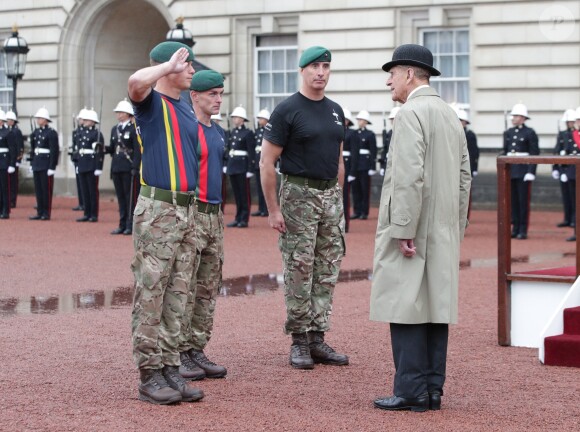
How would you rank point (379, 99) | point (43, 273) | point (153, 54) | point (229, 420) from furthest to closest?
point (379, 99) < point (43, 273) < point (153, 54) < point (229, 420)

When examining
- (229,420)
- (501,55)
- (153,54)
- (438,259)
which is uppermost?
(501,55)

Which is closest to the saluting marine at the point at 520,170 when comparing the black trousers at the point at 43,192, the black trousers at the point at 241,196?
the black trousers at the point at 241,196

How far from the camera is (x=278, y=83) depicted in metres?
26.4

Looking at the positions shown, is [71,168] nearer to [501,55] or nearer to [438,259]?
[501,55]

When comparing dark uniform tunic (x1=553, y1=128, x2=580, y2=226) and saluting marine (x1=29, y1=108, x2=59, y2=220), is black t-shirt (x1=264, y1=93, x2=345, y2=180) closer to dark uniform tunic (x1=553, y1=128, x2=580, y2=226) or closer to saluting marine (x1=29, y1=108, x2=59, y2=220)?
dark uniform tunic (x1=553, y1=128, x2=580, y2=226)

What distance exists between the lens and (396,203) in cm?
659

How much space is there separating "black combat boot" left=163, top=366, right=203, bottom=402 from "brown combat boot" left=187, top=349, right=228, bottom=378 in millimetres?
537

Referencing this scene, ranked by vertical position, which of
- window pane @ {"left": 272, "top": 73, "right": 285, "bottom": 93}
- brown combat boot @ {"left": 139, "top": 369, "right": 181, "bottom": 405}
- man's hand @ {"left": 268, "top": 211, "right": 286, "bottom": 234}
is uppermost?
window pane @ {"left": 272, "top": 73, "right": 285, "bottom": 93}

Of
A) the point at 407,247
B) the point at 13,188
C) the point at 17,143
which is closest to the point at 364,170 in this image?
the point at 17,143

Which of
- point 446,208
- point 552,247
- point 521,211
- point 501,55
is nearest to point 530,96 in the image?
point 501,55

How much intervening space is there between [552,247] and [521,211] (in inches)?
70.0

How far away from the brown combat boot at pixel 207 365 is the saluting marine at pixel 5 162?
1476cm

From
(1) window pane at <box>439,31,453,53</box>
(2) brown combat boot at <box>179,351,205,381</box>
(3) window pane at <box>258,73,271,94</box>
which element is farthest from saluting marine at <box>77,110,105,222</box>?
(2) brown combat boot at <box>179,351,205,381</box>

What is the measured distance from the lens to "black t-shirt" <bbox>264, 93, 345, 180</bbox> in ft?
26.4
